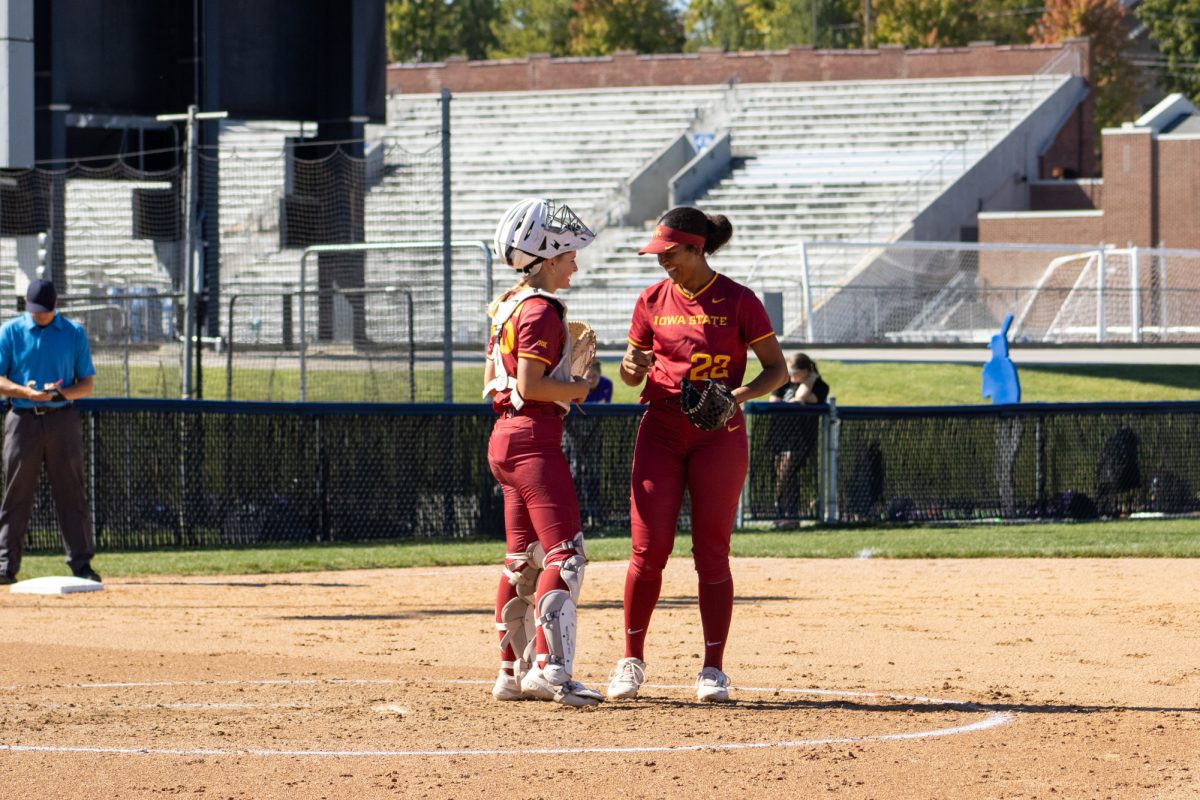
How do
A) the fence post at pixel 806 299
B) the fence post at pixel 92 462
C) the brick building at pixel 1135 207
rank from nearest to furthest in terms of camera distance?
1. the fence post at pixel 92 462
2. the fence post at pixel 806 299
3. the brick building at pixel 1135 207

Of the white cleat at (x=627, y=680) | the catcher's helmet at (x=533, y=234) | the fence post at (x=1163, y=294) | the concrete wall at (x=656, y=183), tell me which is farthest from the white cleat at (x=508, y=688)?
the concrete wall at (x=656, y=183)

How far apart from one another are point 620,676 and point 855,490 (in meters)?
10.9

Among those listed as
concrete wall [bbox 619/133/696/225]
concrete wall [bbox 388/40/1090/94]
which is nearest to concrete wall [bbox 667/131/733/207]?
concrete wall [bbox 619/133/696/225]

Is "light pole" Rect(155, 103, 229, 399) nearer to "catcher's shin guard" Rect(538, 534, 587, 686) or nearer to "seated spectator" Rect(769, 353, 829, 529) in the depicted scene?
"seated spectator" Rect(769, 353, 829, 529)

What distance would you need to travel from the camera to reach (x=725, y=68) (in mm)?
56125

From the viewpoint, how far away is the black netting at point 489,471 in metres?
16.4

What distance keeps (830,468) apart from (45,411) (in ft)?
27.4

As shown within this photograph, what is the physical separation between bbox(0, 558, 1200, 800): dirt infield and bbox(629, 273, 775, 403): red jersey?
140 centimetres

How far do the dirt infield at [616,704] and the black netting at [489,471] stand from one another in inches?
118

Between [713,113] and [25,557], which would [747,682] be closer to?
[25,557]

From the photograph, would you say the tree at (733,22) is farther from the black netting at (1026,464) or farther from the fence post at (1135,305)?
the black netting at (1026,464)

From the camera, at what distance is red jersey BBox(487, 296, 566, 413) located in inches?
299

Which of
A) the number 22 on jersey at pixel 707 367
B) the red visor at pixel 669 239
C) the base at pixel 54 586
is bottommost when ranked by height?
the base at pixel 54 586

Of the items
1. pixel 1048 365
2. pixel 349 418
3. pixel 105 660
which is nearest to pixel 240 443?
pixel 349 418
